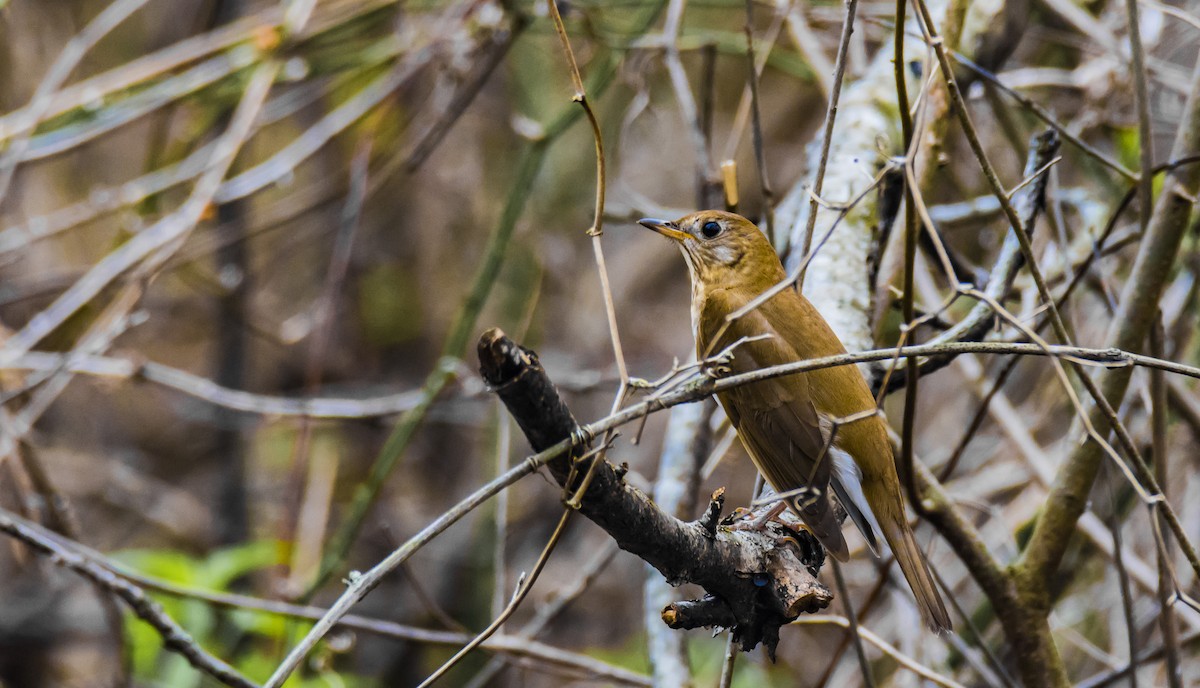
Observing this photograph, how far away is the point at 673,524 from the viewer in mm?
1759

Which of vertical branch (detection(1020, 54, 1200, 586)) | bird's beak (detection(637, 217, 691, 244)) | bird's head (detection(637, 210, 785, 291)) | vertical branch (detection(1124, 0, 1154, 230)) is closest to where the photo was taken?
vertical branch (detection(1124, 0, 1154, 230))

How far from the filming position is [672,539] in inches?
69.5

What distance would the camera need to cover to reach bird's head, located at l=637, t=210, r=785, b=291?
3.22 metres

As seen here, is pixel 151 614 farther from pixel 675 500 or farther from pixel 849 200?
pixel 849 200

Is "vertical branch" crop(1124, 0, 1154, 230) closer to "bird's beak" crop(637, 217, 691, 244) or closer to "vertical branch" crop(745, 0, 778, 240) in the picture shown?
"vertical branch" crop(745, 0, 778, 240)

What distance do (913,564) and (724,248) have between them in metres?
1.20

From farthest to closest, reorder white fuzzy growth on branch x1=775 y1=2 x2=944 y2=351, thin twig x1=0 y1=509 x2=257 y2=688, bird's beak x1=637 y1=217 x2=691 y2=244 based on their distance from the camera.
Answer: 1. bird's beak x1=637 y1=217 x2=691 y2=244
2. white fuzzy growth on branch x1=775 y1=2 x2=944 y2=351
3. thin twig x1=0 y1=509 x2=257 y2=688

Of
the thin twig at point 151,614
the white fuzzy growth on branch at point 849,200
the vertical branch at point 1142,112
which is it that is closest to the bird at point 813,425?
the white fuzzy growth on branch at point 849,200

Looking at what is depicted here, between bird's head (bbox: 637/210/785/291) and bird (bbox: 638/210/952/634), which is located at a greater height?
bird's head (bbox: 637/210/785/291)

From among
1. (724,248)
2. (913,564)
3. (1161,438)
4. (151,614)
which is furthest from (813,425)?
(151,614)

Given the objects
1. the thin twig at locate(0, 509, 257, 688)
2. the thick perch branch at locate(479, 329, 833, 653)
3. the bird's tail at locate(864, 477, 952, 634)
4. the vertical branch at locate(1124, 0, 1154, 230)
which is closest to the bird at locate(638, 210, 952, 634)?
the bird's tail at locate(864, 477, 952, 634)

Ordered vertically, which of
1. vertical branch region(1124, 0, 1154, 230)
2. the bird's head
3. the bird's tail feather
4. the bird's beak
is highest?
the bird's beak

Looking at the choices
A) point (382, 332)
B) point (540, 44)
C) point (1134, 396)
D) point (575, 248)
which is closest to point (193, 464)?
point (382, 332)

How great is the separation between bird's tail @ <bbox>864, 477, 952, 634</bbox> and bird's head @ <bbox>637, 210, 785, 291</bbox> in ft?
2.80
